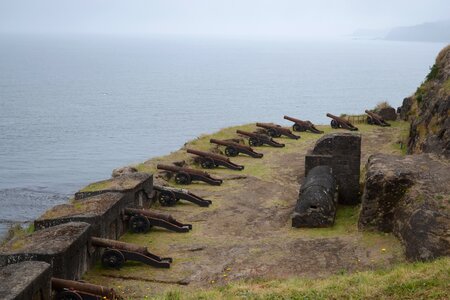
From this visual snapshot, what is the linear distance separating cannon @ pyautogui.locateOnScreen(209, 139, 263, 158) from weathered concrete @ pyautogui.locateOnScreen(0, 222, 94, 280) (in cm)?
1441

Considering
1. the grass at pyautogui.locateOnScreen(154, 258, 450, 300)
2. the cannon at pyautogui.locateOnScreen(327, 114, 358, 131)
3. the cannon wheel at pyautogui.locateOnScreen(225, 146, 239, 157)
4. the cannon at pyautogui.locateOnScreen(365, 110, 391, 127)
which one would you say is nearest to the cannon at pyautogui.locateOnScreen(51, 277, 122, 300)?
the grass at pyautogui.locateOnScreen(154, 258, 450, 300)

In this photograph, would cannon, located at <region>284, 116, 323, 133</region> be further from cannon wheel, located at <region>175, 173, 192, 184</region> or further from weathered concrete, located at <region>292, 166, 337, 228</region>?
weathered concrete, located at <region>292, 166, 337, 228</region>

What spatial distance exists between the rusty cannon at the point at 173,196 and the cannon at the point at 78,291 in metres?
8.04

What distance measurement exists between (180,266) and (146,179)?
202 inches

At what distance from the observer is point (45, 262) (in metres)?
11.6

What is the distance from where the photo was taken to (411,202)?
14.8 m

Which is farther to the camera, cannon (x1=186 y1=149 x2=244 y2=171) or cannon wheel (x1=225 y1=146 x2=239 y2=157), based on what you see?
cannon wheel (x1=225 y1=146 x2=239 y2=157)

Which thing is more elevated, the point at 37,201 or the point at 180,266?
the point at 180,266

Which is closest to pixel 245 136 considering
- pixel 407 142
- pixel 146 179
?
pixel 407 142

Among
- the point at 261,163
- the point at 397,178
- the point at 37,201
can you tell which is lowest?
the point at 37,201

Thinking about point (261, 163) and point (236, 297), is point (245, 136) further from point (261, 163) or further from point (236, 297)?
point (236, 297)

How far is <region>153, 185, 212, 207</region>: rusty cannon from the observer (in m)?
19.7

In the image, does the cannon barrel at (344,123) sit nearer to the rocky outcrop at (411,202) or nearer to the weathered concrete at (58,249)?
the rocky outcrop at (411,202)

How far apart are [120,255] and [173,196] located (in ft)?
19.4
